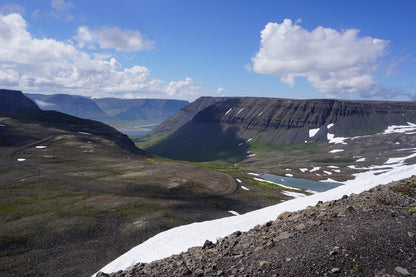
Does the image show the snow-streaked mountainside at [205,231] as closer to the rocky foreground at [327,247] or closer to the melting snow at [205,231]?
the melting snow at [205,231]

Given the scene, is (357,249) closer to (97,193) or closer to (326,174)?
(97,193)

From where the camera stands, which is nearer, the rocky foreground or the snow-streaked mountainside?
the rocky foreground

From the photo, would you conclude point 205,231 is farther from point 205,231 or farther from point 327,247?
point 327,247

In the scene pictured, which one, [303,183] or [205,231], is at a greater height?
[205,231]

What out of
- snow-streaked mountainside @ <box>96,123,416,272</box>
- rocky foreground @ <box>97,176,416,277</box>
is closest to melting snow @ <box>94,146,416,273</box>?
snow-streaked mountainside @ <box>96,123,416,272</box>

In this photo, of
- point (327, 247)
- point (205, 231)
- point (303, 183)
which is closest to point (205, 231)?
point (205, 231)

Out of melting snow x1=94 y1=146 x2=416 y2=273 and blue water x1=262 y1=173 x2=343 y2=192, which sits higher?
melting snow x1=94 y1=146 x2=416 y2=273

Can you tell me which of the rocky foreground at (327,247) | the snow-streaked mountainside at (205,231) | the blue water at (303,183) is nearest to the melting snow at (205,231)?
the snow-streaked mountainside at (205,231)

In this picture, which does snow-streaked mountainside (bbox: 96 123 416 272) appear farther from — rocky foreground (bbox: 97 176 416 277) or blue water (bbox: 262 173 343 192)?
blue water (bbox: 262 173 343 192)

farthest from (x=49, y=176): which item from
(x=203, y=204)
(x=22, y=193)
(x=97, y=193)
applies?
(x=203, y=204)
